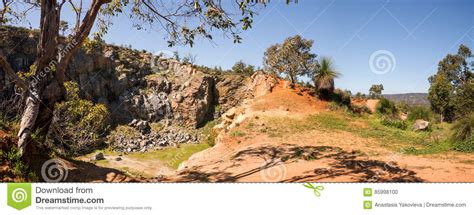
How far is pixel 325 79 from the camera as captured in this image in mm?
20641

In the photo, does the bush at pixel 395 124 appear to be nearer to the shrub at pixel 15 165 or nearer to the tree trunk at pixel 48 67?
the tree trunk at pixel 48 67

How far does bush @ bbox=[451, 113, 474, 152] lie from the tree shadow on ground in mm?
3653

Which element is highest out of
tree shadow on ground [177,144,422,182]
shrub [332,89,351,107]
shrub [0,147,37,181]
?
shrub [332,89,351,107]

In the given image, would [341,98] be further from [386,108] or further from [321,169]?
[321,169]

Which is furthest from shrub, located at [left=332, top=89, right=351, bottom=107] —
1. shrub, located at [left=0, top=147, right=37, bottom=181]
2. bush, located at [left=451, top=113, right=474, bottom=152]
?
shrub, located at [left=0, top=147, right=37, bottom=181]

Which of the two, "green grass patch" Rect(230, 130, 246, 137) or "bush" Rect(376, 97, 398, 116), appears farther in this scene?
"bush" Rect(376, 97, 398, 116)

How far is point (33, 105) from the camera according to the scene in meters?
6.57

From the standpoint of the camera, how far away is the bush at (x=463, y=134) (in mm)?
10578

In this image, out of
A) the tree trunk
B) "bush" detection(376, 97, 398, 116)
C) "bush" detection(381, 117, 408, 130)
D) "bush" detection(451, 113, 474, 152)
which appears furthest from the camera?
"bush" detection(376, 97, 398, 116)

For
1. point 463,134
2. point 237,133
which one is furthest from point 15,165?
point 463,134

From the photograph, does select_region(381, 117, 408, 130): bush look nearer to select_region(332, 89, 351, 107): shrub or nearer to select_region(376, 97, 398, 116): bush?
select_region(332, 89, 351, 107): shrub

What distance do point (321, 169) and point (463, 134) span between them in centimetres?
670

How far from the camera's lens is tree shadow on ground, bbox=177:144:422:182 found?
23.0 feet

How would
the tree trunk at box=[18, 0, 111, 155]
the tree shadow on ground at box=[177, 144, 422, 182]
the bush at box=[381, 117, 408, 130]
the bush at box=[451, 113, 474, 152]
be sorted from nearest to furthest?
the tree trunk at box=[18, 0, 111, 155]
the tree shadow on ground at box=[177, 144, 422, 182]
the bush at box=[451, 113, 474, 152]
the bush at box=[381, 117, 408, 130]
